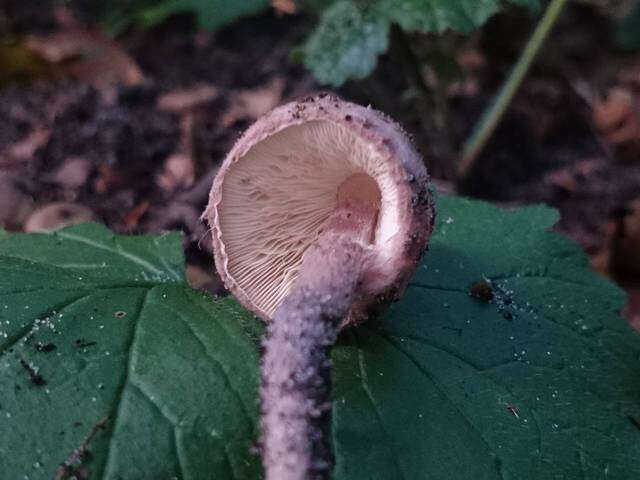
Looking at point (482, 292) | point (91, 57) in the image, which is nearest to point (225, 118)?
point (91, 57)

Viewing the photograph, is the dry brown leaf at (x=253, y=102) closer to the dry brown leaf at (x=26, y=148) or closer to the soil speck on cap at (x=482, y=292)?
the dry brown leaf at (x=26, y=148)

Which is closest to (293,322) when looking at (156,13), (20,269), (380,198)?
(380,198)

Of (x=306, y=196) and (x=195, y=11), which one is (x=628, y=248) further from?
(x=195, y=11)

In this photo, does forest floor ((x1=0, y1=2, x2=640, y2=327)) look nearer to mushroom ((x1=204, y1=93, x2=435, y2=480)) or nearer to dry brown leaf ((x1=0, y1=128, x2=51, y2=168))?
dry brown leaf ((x1=0, y1=128, x2=51, y2=168))

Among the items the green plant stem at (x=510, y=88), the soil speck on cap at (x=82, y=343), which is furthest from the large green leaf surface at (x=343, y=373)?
the green plant stem at (x=510, y=88)

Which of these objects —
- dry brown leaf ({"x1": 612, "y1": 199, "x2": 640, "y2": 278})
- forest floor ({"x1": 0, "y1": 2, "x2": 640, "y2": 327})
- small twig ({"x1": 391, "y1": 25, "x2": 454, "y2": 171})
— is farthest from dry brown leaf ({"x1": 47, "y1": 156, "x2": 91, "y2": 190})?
dry brown leaf ({"x1": 612, "y1": 199, "x2": 640, "y2": 278})

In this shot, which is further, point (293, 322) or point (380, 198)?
point (380, 198)

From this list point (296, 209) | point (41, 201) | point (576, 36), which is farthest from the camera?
point (576, 36)

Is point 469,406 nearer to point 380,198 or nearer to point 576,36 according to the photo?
point 380,198
